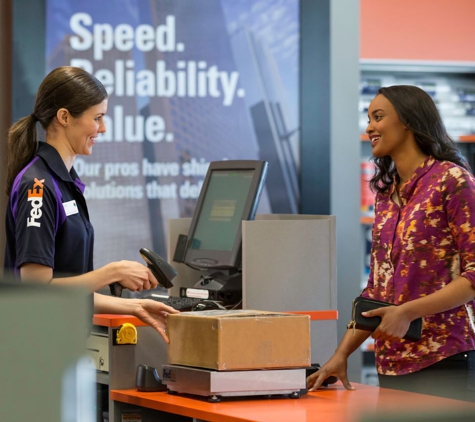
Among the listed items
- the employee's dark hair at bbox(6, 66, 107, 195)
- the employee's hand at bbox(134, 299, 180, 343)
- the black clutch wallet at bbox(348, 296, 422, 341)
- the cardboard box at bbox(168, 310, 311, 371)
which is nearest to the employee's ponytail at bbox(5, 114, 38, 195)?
the employee's dark hair at bbox(6, 66, 107, 195)

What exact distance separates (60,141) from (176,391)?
0.81 metres

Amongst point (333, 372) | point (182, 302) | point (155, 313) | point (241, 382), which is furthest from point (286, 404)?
point (182, 302)

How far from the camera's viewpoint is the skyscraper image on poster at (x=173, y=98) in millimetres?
4145

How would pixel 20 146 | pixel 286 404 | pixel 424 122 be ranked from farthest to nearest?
pixel 424 122
pixel 20 146
pixel 286 404

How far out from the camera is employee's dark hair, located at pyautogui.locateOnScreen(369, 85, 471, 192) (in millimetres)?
2549

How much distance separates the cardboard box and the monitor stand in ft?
1.75

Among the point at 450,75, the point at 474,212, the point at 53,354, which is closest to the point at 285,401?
the point at 474,212

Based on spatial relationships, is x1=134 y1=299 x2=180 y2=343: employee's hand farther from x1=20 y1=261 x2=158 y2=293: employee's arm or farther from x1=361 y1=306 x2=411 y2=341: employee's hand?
x1=361 y1=306 x2=411 y2=341: employee's hand

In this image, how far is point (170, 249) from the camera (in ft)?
10.8

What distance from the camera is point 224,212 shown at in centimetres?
310

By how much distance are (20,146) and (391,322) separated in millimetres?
1177

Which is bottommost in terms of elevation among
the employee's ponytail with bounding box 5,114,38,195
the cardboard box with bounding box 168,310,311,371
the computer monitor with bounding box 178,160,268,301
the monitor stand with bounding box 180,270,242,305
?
the cardboard box with bounding box 168,310,311,371

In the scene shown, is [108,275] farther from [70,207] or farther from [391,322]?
[391,322]

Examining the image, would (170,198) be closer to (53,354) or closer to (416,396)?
(416,396)
